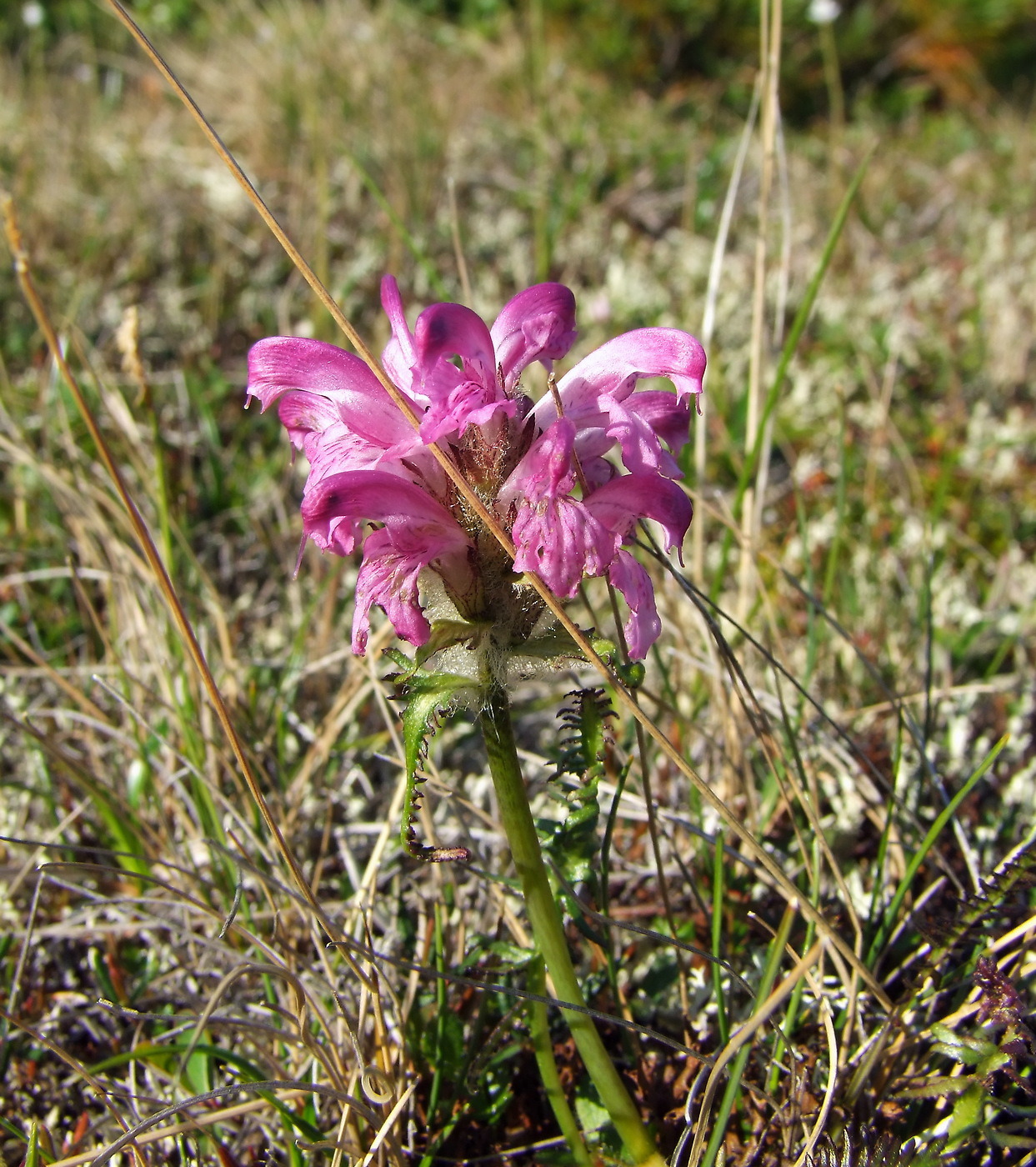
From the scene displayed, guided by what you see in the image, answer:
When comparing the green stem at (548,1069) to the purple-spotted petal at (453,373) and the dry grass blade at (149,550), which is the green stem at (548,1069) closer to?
the dry grass blade at (149,550)

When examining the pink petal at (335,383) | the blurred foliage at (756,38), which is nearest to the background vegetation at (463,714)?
the pink petal at (335,383)

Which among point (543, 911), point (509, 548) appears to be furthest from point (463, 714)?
point (509, 548)

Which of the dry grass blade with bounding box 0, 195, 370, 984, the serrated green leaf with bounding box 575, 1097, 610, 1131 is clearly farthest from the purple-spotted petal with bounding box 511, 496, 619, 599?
the serrated green leaf with bounding box 575, 1097, 610, 1131

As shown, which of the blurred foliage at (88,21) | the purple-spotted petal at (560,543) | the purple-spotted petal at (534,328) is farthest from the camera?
the blurred foliage at (88,21)

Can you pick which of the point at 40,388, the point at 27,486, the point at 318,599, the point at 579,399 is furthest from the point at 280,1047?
the point at 40,388

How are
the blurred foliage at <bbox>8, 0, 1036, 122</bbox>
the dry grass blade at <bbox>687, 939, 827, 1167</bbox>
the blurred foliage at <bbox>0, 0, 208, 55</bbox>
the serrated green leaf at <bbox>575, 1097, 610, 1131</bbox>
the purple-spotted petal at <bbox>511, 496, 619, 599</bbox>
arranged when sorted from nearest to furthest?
the dry grass blade at <bbox>687, 939, 827, 1167</bbox>, the purple-spotted petal at <bbox>511, 496, 619, 599</bbox>, the serrated green leaf at <bbox>575, 1097, 610, 1131</bbox>, the blurred foliage at <bbox>0, 0, 208, 55</bbox>, the blurred foliage at <bbox>8, 0, 1036, 122</bbox>

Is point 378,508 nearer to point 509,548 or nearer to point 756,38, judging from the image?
point 509,548

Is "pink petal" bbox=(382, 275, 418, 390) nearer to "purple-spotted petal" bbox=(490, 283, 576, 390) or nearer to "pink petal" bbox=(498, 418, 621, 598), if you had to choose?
"purple-spotted petal" bbox=(490, 283, 576, 390)

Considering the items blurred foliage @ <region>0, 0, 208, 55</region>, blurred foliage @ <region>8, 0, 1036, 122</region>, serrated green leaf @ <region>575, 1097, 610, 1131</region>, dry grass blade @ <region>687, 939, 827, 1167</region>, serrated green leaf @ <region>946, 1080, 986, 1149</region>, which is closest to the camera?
dry grass blade @ <region>687, 939, 827, 1167</region>
